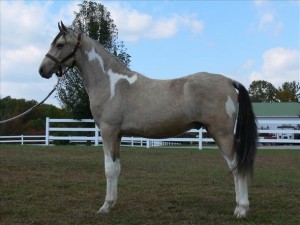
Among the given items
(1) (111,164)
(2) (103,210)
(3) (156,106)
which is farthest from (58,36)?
(2) (103,210)

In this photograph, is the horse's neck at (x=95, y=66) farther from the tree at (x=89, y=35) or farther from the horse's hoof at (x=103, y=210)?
the tree at (x=89, y=35)

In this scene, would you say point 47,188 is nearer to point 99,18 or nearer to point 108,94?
point 108,94

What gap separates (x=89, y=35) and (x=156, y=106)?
64.2ft

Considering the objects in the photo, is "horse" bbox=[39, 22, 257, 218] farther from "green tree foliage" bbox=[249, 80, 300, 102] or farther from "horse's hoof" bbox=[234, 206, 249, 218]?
A: "green tree foliage" bbox=[249, 80, 300, 102]

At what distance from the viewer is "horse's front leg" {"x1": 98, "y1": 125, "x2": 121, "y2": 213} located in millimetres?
6164

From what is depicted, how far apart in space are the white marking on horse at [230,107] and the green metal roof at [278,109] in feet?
191

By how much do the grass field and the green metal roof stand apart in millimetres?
53266

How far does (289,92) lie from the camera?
8581 centimetres

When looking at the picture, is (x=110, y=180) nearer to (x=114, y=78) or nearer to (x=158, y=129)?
(x=158, y=129)

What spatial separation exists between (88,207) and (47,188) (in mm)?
1878

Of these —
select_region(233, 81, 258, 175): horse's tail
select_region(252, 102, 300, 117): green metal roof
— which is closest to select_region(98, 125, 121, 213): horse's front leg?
select_region(233, 81, 258, 175): horse's tail

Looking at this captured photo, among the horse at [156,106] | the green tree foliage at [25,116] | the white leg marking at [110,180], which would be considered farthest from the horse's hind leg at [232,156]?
the green tree foliage at [25,116]

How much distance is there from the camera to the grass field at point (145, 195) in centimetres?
574

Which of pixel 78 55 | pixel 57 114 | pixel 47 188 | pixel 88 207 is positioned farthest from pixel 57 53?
pixel 57 114
